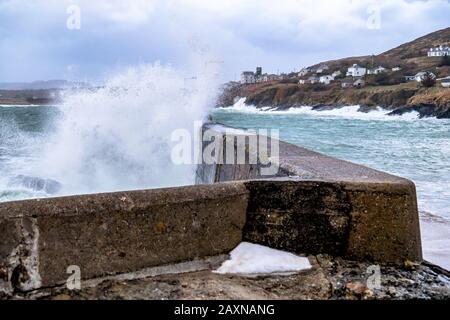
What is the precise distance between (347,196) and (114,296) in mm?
1286

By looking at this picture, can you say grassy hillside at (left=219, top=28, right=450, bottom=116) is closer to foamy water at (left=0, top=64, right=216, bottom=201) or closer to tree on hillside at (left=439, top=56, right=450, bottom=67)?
tree on hillside at (left=439, top=56, right=450, bottom=67)

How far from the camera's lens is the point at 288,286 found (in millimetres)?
2201

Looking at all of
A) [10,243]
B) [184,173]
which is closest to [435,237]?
[10,243]

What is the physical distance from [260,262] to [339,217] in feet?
1.59

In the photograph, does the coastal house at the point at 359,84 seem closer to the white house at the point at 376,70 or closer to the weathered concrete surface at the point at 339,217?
the white house at the point at 376,70

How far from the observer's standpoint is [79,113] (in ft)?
39.9

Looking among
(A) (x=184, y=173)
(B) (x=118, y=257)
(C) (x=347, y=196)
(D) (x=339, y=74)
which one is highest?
(D) (x=339, y=74)

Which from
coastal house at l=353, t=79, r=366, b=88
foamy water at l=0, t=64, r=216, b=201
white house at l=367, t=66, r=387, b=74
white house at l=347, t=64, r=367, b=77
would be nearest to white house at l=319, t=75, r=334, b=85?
white house at l=347, t=64, r=367, b=77

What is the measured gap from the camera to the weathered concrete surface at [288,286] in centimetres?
200

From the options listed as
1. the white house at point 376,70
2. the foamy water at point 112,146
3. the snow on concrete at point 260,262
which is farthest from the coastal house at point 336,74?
the snow on concrete at point 260,262

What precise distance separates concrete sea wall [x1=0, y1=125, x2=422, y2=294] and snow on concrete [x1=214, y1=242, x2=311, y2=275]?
49 mm

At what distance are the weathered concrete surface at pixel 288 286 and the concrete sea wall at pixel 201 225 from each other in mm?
77

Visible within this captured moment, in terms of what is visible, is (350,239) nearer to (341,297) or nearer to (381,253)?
(381,253)
